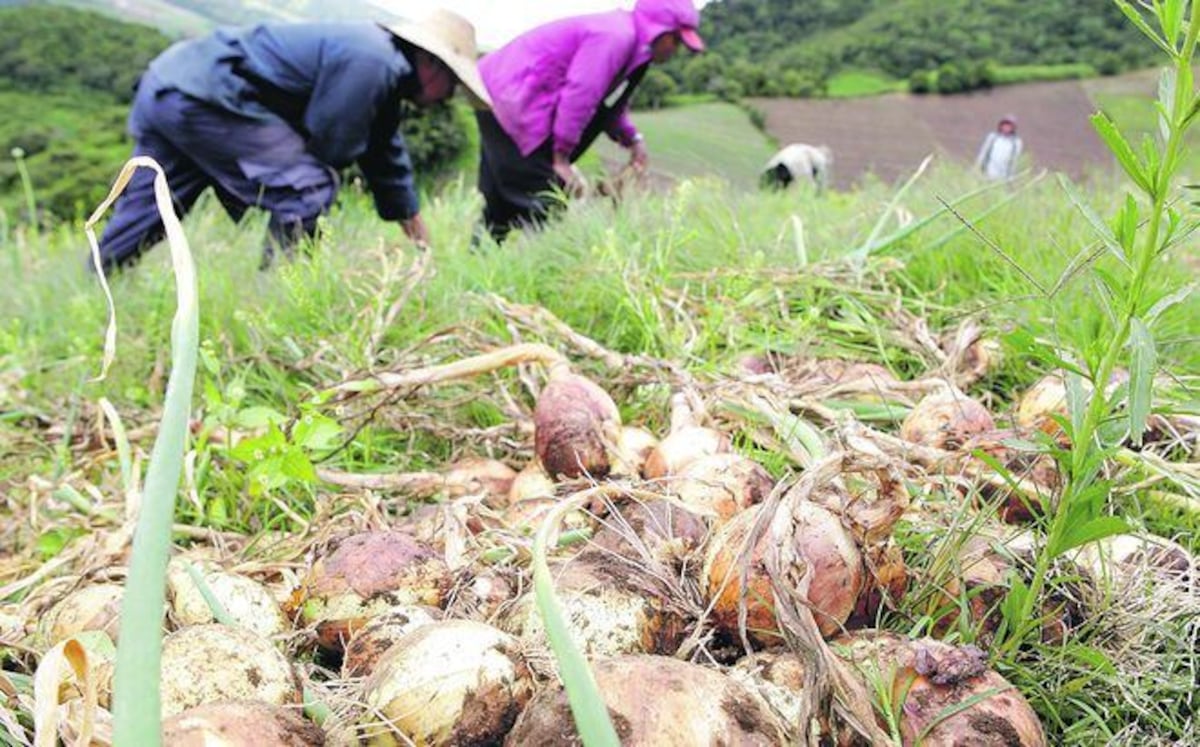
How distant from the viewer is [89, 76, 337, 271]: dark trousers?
370 centimetres

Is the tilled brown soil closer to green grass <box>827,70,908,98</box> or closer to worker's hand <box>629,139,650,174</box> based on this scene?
green grass <box>827,70,908,98</box>

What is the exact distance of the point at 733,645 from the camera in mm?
931

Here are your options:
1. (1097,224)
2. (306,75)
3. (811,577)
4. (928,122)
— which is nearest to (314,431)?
(811,577)

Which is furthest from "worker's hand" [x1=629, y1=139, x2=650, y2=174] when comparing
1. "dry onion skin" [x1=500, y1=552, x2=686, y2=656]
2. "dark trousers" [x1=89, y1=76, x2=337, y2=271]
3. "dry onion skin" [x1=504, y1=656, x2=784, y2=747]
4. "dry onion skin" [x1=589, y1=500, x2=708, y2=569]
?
"dry onion skin" [x1=504, y1=656, x2=784, y2=747]

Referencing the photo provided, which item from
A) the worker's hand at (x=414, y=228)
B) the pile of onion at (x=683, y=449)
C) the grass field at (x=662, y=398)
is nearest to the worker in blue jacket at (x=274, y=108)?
the grass field at (x=662, y=398)

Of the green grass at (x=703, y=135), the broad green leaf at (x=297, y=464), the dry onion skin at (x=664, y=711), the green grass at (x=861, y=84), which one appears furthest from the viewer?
the green grass at (x=861, y=84)

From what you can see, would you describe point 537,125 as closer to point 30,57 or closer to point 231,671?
point 231,671

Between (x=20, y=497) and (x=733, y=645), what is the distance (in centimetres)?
166

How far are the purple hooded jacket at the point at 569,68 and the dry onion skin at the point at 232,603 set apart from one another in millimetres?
3574

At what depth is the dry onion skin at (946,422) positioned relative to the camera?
131cm

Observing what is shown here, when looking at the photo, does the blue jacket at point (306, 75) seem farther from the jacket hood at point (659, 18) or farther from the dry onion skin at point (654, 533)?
the dry onion skin at point (654, 533)

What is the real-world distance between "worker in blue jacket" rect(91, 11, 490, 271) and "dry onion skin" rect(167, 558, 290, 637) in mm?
2663

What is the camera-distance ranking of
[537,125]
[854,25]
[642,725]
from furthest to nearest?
[854,25], [537,125], [642,725]

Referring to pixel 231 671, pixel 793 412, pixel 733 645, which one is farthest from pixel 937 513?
pixel 231 671
